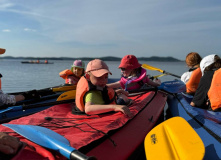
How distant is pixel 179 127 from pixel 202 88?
3.97 feet

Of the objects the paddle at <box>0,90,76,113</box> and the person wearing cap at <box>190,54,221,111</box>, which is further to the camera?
the paddle at <box>0,90,76,113</box>

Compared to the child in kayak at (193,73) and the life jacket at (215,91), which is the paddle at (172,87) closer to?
the child in kayak at (193,73)

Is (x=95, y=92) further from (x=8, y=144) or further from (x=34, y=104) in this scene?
(x=34, y=104)

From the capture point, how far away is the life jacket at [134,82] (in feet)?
13.1

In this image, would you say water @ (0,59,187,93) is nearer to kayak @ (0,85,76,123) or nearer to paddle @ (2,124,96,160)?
kayak @ (0,85,76,123)

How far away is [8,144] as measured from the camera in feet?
4.05

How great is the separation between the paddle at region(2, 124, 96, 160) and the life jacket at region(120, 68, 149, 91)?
2.57m

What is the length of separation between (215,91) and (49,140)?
2344mm

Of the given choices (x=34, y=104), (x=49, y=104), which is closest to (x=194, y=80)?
(x=49, y=104)

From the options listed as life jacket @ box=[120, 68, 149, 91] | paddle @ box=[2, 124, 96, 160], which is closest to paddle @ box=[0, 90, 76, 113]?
life jacket @ box=[120, 68, 149, 91]

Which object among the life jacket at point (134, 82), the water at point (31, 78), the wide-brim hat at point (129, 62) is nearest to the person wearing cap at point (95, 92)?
the wide-brim hat at point (129, 62)

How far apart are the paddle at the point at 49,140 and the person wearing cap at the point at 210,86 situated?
2201 mm

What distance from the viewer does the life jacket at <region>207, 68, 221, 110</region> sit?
2.72m

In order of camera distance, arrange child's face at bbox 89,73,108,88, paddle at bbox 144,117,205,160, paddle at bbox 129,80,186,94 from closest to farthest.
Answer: paddle at bbox 144,117,205,160 < child's face at bbox 89,73,108,88 < paddle at bbox 129,80,186,94
